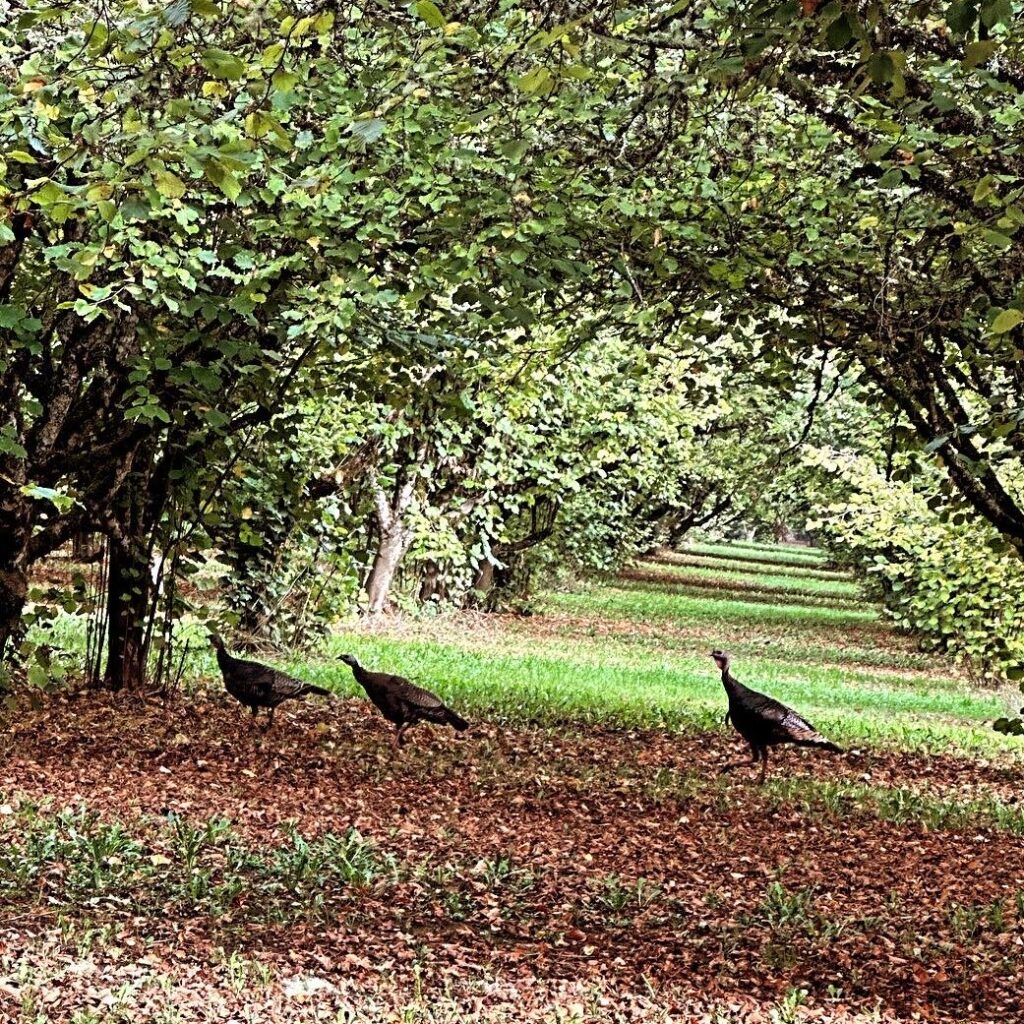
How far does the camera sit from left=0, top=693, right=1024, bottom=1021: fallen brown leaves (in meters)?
5.79

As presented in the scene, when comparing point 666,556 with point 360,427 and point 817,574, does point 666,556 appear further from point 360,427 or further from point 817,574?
point 360,427

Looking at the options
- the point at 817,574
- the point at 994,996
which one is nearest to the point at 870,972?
the point at 994,996

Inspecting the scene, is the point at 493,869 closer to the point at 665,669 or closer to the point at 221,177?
the point at 221,177

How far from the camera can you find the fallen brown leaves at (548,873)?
5.79m

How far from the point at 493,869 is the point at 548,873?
0.34 m

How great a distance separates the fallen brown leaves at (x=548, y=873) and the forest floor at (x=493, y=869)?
2 centimetres

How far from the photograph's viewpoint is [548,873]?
7.51 m

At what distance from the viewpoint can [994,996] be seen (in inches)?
233

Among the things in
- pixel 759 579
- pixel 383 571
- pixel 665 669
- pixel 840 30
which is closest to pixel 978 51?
pixel 840 30

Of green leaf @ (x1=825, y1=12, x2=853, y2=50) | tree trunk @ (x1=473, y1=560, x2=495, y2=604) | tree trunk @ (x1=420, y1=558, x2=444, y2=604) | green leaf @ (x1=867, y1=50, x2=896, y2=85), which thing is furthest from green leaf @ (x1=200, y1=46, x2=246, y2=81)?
tree trunk @ (x1=473, y1=560, x2=495, y2=604)

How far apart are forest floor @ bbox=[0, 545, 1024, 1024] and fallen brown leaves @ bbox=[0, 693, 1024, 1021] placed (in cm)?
2

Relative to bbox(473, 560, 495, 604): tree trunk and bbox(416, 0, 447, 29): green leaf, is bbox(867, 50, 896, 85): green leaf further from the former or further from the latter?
bbox(473, 560, 495, 604): tree trunk

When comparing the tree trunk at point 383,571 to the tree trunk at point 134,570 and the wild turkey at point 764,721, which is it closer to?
the tree trunk at point 134,570

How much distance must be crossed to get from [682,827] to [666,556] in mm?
61439
